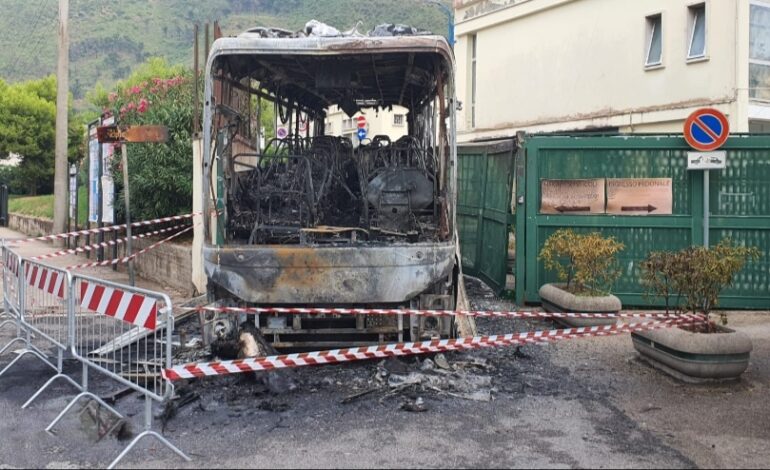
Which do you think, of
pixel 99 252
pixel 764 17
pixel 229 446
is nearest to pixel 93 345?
pixel 229 446

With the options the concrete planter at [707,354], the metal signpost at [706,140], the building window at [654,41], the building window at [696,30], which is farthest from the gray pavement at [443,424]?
the building window at [654,41]

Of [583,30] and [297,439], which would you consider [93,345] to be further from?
[583,30]

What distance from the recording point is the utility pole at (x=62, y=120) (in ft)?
76.8

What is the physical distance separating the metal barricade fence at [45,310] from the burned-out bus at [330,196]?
128 cm

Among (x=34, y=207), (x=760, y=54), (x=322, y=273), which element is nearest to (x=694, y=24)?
(x=760, y=54)

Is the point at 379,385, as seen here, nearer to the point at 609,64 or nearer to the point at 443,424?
the point at 443,424

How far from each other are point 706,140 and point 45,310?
7.97 meters

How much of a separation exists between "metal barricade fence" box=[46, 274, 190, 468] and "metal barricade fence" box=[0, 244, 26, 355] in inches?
49.6

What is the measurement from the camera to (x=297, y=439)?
553cm

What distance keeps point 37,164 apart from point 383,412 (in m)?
37.3

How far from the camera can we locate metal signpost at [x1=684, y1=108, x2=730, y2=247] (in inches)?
401

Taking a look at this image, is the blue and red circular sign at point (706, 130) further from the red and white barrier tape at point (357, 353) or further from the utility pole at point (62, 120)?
the utility pole at point (62, 120)

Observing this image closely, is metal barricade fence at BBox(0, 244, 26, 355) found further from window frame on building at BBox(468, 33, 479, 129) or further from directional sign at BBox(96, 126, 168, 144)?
window frame on building at BBox(468, 33, 479, 129)

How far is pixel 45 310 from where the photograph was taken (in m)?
8.19
